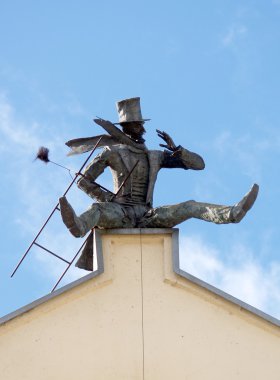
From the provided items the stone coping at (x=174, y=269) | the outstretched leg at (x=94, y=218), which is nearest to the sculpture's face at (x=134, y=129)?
the outstretched leg at (x=94, y=218)

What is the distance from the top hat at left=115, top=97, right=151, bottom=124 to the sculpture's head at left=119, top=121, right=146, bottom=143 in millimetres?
52

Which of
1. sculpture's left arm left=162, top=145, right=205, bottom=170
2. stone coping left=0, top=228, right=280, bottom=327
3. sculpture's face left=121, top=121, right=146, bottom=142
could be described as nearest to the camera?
stone coping left=0, top=228, right=280, bottom=327

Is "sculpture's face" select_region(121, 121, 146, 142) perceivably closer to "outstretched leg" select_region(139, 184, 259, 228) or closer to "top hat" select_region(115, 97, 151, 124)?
"top hat" select_region(115, 97, 151, 124)

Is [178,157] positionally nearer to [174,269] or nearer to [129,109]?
[129,109]

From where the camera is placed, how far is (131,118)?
56.9ft

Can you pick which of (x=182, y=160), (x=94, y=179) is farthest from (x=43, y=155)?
(x=182, y=160)

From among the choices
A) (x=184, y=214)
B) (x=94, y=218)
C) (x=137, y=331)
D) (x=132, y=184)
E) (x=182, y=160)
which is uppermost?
(x=182, y=160)

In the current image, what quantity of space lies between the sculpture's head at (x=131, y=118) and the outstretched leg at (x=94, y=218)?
0.99 metres

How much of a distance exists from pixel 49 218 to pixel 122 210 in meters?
0.76

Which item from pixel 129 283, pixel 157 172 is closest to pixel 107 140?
pixel 157 172

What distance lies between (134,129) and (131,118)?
119 millimetres

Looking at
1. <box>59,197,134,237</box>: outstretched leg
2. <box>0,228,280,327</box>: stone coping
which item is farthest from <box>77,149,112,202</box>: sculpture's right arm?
<box>0,228,280,327</box>: stone coping

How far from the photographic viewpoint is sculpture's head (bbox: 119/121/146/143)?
56.8 ft

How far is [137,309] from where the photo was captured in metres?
16.1
